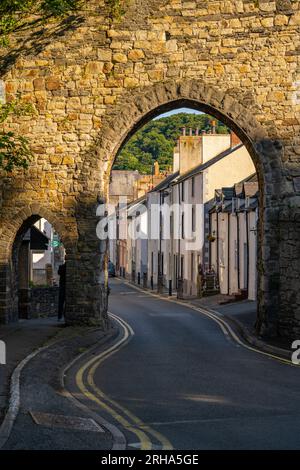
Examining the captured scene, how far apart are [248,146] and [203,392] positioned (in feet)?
36.3

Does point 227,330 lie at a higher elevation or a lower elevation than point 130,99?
lower

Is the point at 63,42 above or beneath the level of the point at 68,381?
above

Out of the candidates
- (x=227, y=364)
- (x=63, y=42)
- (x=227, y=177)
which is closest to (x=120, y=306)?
(x=227, y=177)

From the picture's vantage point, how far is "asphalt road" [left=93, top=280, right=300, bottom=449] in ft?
33.8

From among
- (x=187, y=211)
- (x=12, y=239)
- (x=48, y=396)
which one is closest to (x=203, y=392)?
(x=48, y=396)

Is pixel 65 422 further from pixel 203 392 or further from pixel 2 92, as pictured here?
pixel 2 92

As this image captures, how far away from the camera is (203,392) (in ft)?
45.3

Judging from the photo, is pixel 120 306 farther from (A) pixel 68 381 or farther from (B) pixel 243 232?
(A) pixel 68 381

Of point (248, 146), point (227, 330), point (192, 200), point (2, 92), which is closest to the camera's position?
point (248, 146)

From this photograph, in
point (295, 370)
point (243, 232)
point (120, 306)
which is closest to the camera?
point (295, 370)

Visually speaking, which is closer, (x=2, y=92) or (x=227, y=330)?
(x=2, y=92)

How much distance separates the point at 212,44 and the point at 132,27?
224cm

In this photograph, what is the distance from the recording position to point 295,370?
16328 millimetres

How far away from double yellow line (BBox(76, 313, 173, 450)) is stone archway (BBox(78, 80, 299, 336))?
466 centimetres
